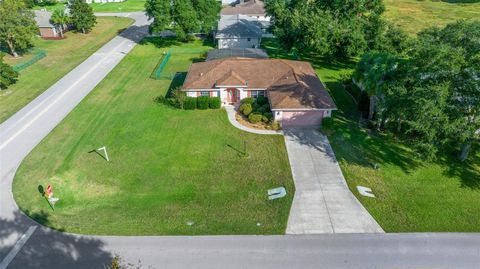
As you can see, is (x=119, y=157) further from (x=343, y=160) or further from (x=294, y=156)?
(x=343, y=160)

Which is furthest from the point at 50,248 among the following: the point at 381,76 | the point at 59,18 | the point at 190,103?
the point at 59,18

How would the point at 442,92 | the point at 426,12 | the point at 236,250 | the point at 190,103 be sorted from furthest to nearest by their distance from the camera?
the point at 426,12
the point at 190,103
the point at 442,92
the point at 236,250

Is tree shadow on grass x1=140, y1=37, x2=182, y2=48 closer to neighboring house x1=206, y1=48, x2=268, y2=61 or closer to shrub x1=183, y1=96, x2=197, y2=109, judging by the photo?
neighboring house x1=206, y1=48, x2=268, y2=61

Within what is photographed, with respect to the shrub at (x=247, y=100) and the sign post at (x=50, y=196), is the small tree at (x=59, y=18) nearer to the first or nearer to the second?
the shrub at (x=247, y=100)

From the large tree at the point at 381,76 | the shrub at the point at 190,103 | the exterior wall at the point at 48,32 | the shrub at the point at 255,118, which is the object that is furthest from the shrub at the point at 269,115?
the exterior wall at the point at 48,32

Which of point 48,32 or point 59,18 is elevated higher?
point 59,18

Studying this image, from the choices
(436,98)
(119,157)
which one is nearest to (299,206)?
(436,98)

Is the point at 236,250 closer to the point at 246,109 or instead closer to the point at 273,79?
the point at 246,109
